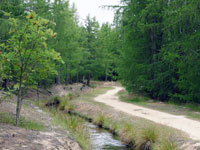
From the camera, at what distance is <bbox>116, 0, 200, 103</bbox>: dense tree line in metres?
15.0

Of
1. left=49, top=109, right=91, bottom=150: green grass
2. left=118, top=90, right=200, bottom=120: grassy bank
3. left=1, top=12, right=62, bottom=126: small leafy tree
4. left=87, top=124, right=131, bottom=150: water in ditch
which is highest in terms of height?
left=1, top=12, right=62, bottom=126: small leafy tree

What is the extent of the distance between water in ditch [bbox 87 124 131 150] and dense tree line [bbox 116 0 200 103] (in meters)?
6.97

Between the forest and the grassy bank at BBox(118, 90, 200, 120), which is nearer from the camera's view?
the forest

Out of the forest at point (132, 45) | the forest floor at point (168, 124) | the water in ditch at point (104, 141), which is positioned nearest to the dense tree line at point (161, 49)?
the forest at point (132, 45)

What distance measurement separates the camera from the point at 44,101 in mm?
21000

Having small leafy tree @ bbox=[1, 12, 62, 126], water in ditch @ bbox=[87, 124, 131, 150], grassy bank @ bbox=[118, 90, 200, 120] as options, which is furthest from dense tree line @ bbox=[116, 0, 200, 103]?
small leafy tree @ bbox=[1, 12, 62, 126]

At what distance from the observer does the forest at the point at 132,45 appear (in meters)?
8.49

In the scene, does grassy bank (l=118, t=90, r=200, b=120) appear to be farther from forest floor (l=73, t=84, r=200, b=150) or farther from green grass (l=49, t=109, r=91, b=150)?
green grass (l=49, t=109, r=91, b=150)

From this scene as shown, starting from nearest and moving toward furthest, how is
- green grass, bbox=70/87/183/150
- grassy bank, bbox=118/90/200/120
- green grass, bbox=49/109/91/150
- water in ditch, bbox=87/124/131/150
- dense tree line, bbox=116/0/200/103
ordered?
green grass, bbox=70/87/183/150
green grass, bbox=49/109/91/150
water in ditch, bbox=87/124/131/150
grassy bank, bbox=118/90/200/120
dense tree line, bbox=116/0/200/103

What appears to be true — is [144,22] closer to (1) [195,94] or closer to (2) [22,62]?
(1) [195,94]

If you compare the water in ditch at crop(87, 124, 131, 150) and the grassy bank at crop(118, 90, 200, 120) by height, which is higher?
the grassy bank at crop(118, 90, 200, 120)

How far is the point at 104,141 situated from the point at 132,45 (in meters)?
13.9

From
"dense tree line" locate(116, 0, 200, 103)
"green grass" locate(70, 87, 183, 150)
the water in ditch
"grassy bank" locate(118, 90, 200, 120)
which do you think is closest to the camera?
"green grass" locate(70, 87, 183, 150)

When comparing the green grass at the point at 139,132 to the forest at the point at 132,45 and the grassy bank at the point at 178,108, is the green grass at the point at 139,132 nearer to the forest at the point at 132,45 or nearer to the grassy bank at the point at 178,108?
the grassy bank at the point at 178,108
